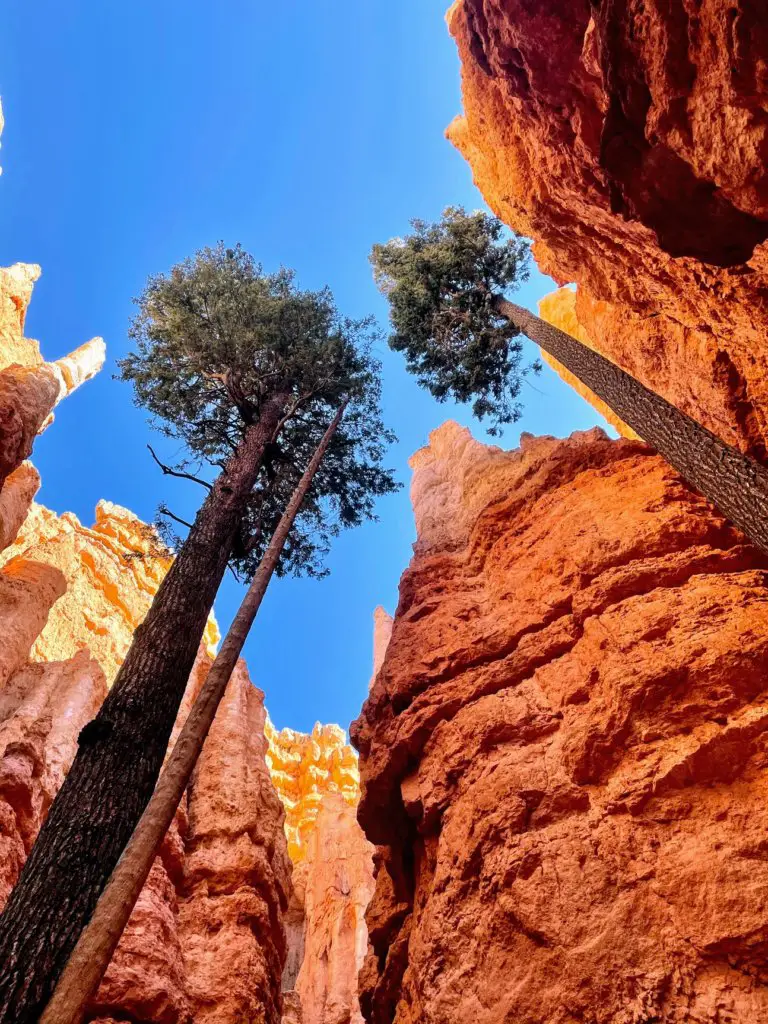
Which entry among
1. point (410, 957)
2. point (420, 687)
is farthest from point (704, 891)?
point (420, 687)

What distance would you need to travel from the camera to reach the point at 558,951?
4863 millimetres

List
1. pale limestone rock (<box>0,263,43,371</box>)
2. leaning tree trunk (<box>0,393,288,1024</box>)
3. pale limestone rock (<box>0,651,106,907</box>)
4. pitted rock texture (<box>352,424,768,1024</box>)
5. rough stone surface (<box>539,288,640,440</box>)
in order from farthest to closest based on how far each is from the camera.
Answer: rough stone surface (<box>539,288,640,440</box>) → pale limestone rock (<box>0,263,43,371</box>) → pale limestone rock (<box>0,651,106,907</box>) → pitted rock texture (<box>352,424,768,1024</box>) → leaning tree trunk (<box>0,393,288,1024</box>)

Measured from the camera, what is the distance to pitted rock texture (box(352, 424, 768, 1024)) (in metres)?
4.59

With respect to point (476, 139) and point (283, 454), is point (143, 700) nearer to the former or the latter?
point (283, 454)

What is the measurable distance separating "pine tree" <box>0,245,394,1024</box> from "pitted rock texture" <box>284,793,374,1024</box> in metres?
16.2

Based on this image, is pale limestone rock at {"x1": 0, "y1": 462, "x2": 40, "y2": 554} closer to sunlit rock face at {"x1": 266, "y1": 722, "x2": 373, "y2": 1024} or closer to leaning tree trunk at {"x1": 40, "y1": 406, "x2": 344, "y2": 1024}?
leaning tree trunk at {"x1": 40, "y1": 406, "x2": 344, "y2": 1024}

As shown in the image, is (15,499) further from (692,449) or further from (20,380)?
(692,449)

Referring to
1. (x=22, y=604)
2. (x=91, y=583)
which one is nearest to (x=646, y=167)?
(x=22, y=604)

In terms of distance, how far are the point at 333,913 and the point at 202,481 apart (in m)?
21.2

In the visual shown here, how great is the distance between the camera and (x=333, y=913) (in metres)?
23.5

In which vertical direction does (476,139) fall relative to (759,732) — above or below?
above

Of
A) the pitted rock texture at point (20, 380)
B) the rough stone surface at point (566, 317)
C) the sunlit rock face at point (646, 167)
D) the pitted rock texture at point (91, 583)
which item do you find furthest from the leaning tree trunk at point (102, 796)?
the rough stone surface at point (566, 317)

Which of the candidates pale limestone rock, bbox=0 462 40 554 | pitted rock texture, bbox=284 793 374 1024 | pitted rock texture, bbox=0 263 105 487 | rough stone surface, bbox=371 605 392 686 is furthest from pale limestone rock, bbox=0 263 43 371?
pitted rock texture, bbox=284 793 374 1024

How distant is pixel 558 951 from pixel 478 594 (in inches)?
204
